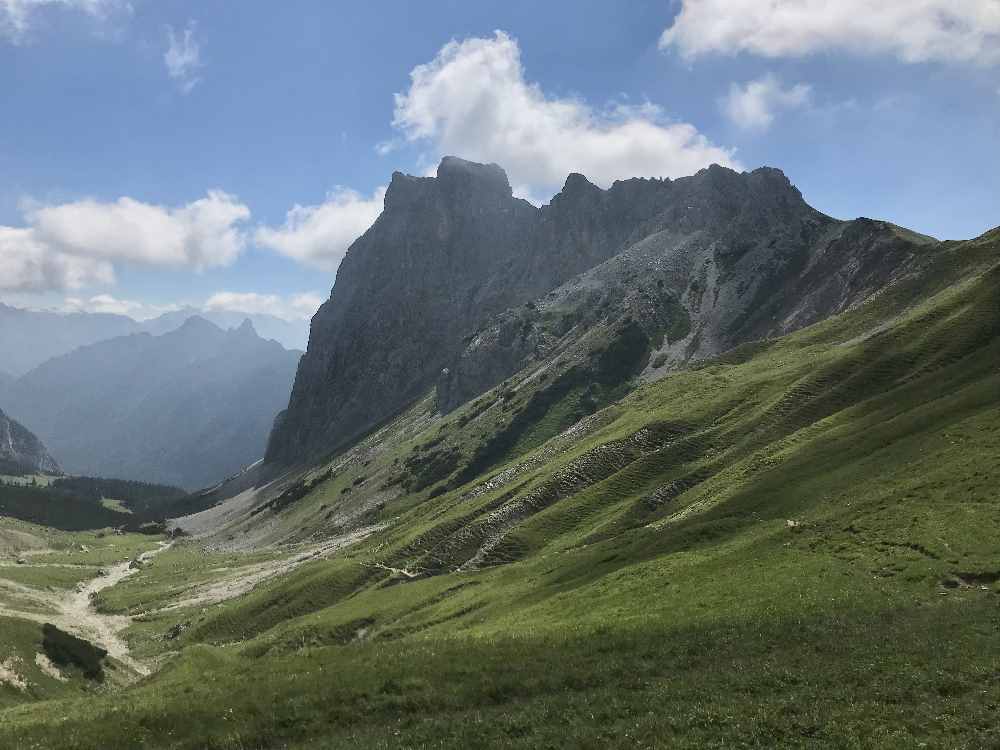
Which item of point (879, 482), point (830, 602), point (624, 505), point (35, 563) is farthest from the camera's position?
point (35, 563)

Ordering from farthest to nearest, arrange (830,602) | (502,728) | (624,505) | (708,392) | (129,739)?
(708,392) → (624,505) → (830,602) → (129,739) → (502,728)

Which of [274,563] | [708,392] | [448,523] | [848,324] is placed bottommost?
[274,563]

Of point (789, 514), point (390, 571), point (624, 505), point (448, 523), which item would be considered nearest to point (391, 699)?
point (789, 514)

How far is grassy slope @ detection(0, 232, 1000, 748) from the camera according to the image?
25.5 m

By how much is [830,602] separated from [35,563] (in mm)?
225576

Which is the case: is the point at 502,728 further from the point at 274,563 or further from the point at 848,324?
the point at 274,563

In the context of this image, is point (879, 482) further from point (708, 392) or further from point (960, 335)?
point (708, 392)

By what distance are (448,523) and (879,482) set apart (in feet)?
220

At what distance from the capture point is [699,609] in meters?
40.9

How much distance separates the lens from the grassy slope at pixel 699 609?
25.5 m

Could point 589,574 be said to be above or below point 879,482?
below

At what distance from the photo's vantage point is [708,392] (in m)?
126

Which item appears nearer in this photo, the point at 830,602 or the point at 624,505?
the point at 830,602

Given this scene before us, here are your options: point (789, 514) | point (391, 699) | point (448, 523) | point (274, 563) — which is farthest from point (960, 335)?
point (274, 563)
